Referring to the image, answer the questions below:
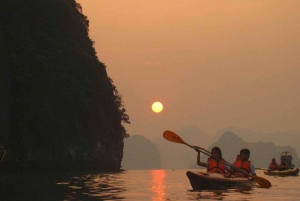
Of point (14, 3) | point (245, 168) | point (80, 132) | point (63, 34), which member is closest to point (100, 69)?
point (63, 34)

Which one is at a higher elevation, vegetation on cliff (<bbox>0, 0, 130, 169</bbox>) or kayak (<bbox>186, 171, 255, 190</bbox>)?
vegetation on cliff (<bbox>0, 0, 130, 169</bbox>)

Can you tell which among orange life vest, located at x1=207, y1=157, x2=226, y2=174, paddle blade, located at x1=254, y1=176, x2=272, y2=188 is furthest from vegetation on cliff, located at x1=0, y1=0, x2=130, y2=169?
paddle blade, located at x1=254, y1=176, x2=272, y2=188

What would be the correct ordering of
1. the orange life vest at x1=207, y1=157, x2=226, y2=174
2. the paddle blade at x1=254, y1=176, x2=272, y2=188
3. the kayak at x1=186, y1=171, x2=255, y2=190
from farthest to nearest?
1. the paddle blade at x1=254, y1=176, x2=272, y2=188
2. the orange life vest at x1=207, y1=157, x2=226, y2=174
3. the kayak at x1=186, y1=171, x2=255, y2=190

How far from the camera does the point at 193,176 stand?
22703 mm

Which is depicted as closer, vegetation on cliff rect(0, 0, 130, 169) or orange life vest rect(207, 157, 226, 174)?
orange life vest rect(207, 157, 226, 174)

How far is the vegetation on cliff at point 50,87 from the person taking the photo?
51.6m

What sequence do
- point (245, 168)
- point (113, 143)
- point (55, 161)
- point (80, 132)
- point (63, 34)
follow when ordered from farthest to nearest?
point (113, 143)
point (63, 34)
point (80, 132)
point (55, 161)
point (245, 168)

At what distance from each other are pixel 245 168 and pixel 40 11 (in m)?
44.2

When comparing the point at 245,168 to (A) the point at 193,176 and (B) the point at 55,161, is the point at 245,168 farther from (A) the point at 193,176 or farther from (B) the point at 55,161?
(B) the point at 55,161

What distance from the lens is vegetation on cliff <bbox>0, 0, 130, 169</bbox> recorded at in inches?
2030

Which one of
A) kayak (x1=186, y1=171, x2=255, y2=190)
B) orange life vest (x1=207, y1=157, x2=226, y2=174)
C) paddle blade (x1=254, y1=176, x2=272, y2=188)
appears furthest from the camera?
paddle blade (x1=254, y1=176, x2=272, y2=188)

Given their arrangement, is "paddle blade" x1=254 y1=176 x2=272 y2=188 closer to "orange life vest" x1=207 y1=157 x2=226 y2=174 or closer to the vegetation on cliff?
"orange life vest" x1=207 y1=157 x2=226 y2=174

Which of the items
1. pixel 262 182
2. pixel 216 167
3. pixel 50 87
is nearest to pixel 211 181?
pixel 216 167

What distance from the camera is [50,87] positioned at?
55625 millimetres
